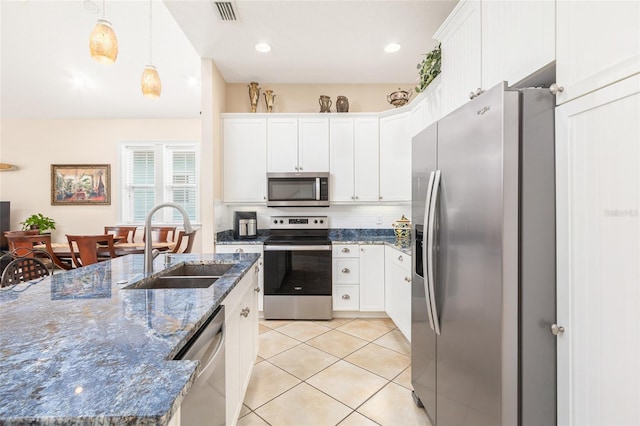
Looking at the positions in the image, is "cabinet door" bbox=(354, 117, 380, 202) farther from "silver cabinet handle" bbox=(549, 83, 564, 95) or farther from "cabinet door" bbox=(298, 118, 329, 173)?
"silver cabinet handle" bbox=(549, 83, 564, 95)

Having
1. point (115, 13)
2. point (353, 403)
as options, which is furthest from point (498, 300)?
point (115, 13)

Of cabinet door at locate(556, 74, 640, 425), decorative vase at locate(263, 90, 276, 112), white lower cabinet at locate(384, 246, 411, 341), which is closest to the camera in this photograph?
cabinet door at locate(556, 74, 640, 425)

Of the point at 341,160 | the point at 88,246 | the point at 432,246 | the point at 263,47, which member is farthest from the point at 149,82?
the point at 432,246

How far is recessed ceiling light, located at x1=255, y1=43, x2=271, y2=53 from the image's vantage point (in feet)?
9.27

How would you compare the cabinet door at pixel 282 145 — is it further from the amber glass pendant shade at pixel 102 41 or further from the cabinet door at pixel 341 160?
the amber glass pendant shade at pixel 102 41

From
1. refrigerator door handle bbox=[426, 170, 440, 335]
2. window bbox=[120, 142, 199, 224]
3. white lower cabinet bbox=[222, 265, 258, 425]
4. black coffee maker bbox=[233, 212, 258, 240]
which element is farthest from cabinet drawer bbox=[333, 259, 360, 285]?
window bbox=[120, 142, 199, 224]

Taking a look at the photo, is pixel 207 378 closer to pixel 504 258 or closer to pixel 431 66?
pixel 504 258

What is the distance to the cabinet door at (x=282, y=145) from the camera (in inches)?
137

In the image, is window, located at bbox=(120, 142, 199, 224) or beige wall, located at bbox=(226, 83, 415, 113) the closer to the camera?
beige wall, located at bbox=(226, 83, 415, 113)

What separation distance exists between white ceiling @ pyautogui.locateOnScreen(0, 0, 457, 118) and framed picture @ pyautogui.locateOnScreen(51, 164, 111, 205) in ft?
3.25

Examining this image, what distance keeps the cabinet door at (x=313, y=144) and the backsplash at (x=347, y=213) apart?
57cm

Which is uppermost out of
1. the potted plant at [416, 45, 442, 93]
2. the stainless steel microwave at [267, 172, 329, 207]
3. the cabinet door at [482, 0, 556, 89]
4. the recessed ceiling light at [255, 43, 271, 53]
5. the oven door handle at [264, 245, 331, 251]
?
the recessed ceiling light at [255, 43, 271, 53]

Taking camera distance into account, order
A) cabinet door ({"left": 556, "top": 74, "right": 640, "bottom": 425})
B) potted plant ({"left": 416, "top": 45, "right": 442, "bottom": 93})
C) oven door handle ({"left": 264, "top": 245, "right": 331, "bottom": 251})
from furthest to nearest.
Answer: oven door handle ({"left": 264, "top": 245, "right": 331, "bottom": 251})
potted plant ({"left": 416, "top": 45, "right": 442, "bottom": 93})
cabinet door ({"left": 556, "top": 74, "right": 640, "bottom": 425})

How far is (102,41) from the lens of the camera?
2100mm
